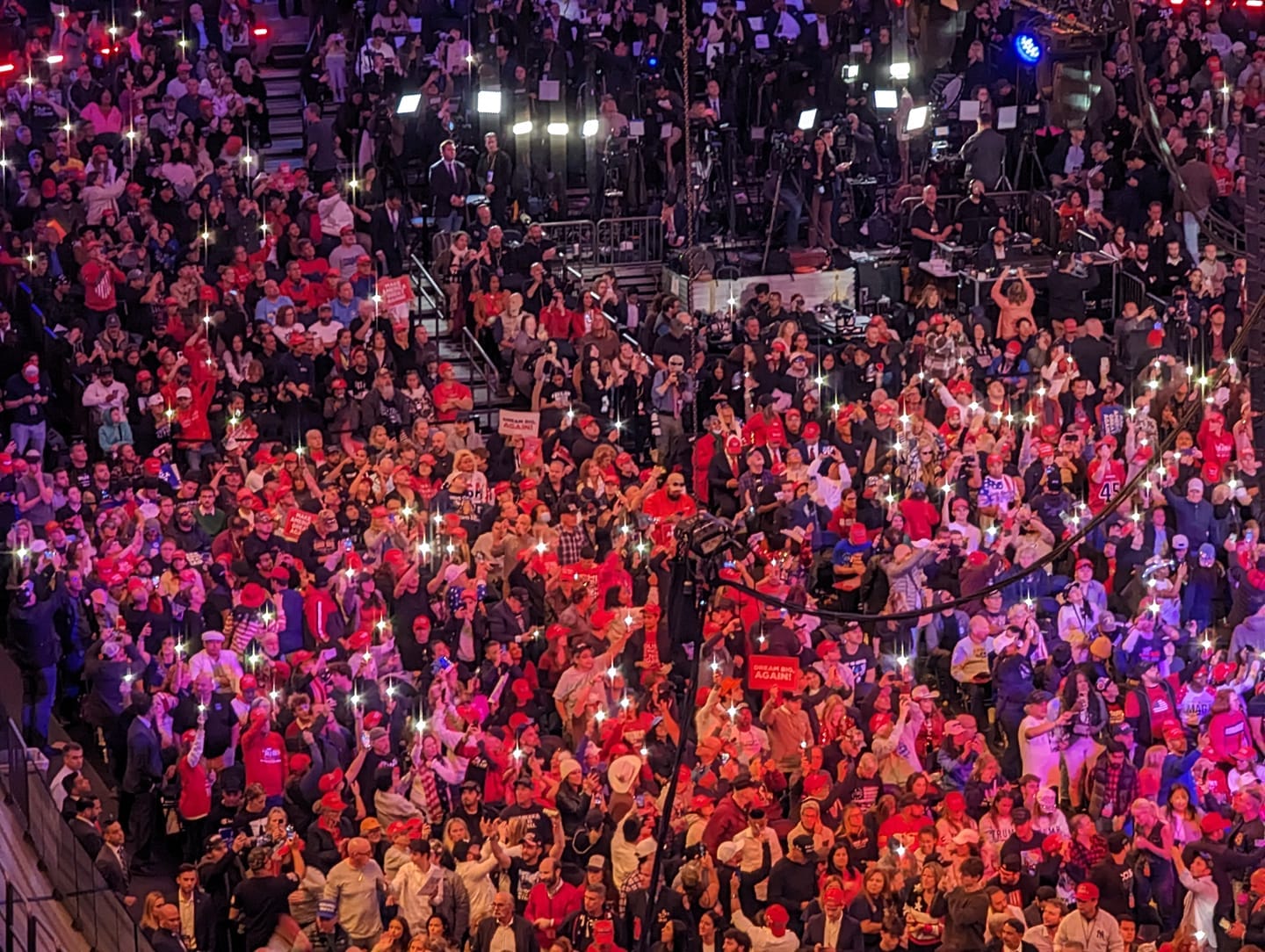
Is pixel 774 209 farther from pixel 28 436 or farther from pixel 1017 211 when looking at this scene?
pixel 28 436

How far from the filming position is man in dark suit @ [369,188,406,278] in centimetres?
2425

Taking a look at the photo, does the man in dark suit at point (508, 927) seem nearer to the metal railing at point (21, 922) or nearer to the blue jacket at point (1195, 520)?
the metal railing at point (21, 922)

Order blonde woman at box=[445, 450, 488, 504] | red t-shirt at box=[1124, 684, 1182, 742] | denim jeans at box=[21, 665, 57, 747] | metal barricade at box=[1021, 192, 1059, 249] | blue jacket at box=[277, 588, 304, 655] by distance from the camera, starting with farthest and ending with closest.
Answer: metal barricade at box=[1021, 192, 1059, 249] < blonde woman at box=[445, 450, 488, 504] < blue jacket at box=[277, 588, 304, 655] < denim jeans at box=[21, 665, 57, 747] < red t-shirt at box=[1124, 684, 1182, 742]

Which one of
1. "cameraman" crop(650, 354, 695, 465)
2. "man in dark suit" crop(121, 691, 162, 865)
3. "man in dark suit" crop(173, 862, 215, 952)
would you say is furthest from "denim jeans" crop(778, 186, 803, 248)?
"man in dark suit" crop(173, 862, 215, 952)

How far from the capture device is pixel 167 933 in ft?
50.6

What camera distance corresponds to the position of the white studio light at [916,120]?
88.4ft

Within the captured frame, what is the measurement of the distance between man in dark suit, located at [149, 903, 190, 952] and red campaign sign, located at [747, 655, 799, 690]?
4.54 meters

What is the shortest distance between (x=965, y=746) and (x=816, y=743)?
41.2 inches

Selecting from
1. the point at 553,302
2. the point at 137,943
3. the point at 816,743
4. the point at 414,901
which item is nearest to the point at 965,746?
the point at 816,743

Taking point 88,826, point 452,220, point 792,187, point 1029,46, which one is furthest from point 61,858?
point 1029,46

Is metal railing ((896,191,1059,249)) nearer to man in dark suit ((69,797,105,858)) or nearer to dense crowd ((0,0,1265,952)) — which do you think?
dense crowd ((0,0,1265,952))

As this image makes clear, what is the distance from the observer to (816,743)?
17.9 metres

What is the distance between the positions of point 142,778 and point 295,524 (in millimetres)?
3043

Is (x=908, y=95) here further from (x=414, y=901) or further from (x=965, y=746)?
(x=414, y=901)
